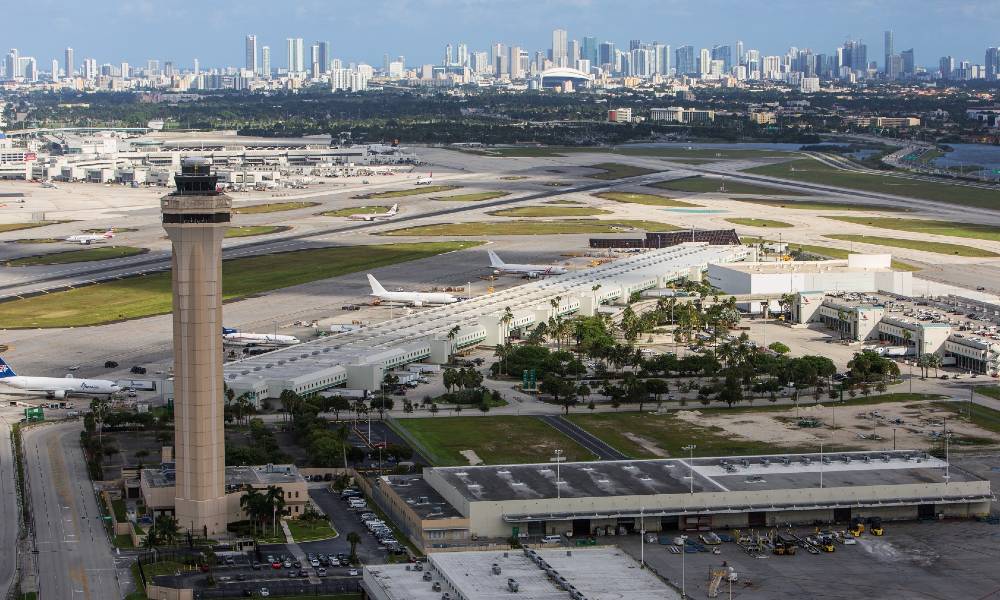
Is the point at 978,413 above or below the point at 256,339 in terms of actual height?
below

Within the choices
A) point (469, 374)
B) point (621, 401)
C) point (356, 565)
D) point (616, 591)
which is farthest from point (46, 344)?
point (616, 591)

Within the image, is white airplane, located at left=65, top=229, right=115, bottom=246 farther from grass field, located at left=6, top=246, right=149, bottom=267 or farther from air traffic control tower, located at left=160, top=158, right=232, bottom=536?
air traffic control tower, located at left=160, top=158, right=232, bottom=536

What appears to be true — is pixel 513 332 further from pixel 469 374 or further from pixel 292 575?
pixel 292 575

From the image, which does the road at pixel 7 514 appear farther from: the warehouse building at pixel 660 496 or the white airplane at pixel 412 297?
the white airplane at pixel 412 297

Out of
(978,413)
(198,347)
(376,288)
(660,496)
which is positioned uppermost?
(198,347)

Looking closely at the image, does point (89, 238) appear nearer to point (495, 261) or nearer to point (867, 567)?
point (495, 261)

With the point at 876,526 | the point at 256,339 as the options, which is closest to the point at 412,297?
the point at 256,339
